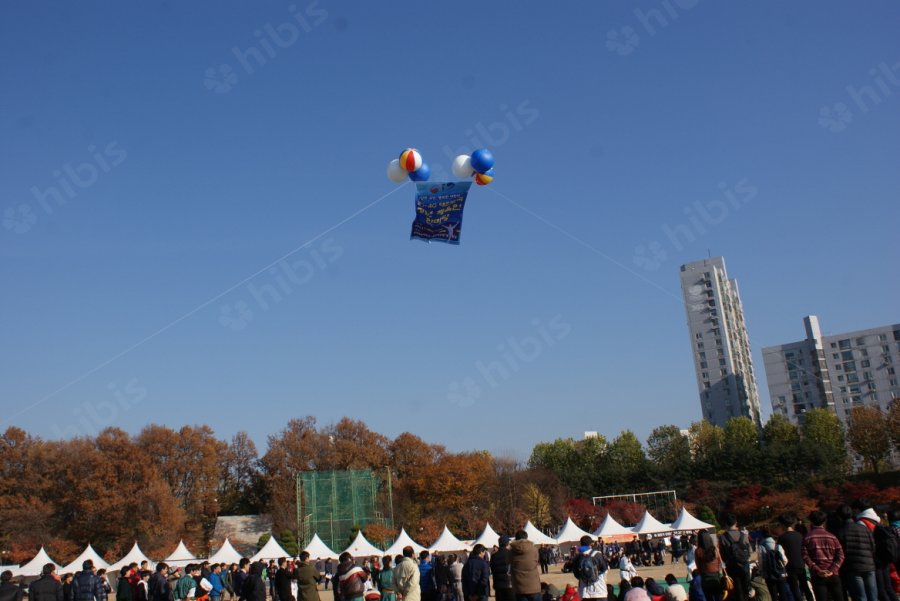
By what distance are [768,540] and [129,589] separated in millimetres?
11087

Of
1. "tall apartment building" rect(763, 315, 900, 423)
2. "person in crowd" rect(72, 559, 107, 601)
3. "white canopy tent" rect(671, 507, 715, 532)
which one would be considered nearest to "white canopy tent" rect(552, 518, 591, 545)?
"white canopy tent" rect(671, 507, 715, 532)

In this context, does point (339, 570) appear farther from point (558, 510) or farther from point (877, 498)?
point (558, 510)

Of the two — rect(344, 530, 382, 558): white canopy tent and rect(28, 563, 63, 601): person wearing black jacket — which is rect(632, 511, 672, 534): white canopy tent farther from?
rect(28, 563, 63, 601): person wearing black jacket

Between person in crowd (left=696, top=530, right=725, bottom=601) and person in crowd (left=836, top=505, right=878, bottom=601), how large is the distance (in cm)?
144

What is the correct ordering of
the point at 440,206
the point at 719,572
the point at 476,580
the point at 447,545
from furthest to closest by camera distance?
the point at 447,545 → the point at 440,206 → the point at 476,580 → the point at 719,572

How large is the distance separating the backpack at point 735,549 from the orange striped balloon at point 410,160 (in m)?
9.19

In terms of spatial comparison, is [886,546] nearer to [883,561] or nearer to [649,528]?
[883,561]

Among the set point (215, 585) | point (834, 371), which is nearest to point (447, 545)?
point (215, 585)

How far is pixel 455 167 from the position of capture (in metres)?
14.9

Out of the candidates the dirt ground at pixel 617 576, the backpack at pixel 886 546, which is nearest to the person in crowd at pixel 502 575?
the backpack at pixel 886 546

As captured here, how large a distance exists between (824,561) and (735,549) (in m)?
0.94

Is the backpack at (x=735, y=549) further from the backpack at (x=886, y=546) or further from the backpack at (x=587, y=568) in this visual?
the backpack at (x=587, y=568)

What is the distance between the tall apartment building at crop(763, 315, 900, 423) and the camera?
90.4 meters

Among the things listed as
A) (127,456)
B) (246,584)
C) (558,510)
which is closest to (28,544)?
(127,456)
